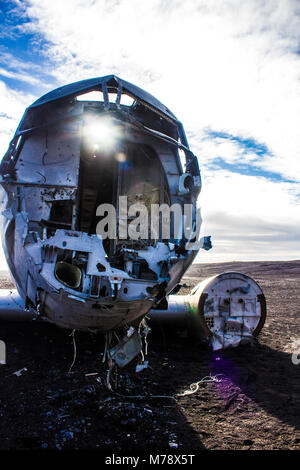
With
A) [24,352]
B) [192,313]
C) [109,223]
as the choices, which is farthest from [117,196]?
[24,352]

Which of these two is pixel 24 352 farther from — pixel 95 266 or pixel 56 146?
pixel 56 146

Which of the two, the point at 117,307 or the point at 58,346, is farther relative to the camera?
the point at 58,346

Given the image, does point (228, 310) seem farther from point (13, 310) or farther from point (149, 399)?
point (13, 310)

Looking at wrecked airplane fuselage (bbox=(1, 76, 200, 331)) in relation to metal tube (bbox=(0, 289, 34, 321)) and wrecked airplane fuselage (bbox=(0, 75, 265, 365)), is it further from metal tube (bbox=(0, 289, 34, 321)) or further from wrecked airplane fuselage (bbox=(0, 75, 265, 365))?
metal tube (bbox=(0, 289, 34, 321))

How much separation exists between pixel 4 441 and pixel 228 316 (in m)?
4.06

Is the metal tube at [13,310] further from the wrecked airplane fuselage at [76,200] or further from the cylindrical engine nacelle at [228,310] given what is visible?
the cylindrical engine nacelle at [228,310]

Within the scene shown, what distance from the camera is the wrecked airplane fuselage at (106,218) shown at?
3525 millimetres

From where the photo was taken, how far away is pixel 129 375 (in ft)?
15.3

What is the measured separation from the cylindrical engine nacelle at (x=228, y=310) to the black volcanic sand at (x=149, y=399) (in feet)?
1.14

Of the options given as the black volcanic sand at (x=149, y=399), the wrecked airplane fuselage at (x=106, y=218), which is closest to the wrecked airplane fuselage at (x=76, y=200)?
the wrecked airplane fuselage at (x=106, y=218)

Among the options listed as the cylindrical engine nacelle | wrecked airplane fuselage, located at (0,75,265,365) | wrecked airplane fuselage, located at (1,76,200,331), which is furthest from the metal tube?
the cylindrical engine nacelle

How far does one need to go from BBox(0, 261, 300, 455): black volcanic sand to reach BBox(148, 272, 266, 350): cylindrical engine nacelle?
1.14 feet

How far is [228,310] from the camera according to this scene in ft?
19.3

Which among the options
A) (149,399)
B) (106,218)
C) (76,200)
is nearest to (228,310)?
(149,399)
